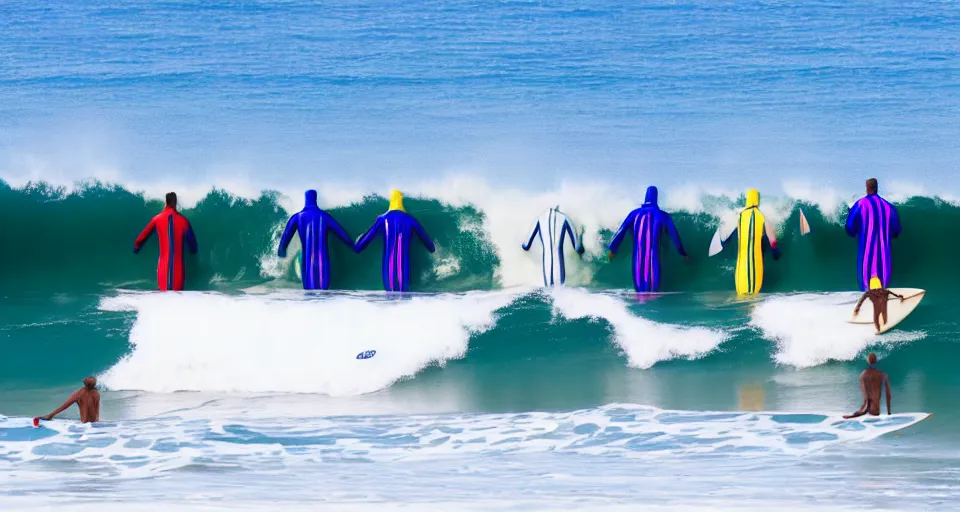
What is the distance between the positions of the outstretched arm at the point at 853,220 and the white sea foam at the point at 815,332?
0.45 metres

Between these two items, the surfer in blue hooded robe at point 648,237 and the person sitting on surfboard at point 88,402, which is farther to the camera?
the surfer in blue hooded robe at point 648,237

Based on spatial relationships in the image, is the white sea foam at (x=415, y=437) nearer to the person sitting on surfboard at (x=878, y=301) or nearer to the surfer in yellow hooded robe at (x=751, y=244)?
the person sitting on surfboard at (x=878, y=301)

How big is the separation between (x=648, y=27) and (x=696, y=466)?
3950 mm

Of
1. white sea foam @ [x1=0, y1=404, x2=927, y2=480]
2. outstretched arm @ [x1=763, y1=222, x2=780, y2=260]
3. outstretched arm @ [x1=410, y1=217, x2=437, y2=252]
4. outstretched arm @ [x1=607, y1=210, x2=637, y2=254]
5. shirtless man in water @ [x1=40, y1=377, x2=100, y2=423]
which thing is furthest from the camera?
outstretched arm @ [x1=410, y1=217, x2=437, y2=252]

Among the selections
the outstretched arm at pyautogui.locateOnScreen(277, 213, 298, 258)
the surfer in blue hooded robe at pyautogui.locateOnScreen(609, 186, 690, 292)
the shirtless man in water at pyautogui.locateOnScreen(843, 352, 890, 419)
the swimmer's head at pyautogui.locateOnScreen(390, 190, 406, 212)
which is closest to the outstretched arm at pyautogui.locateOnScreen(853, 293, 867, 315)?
the shirtless man in water at pyautogui.locateOnScreen(843, 352, 890, 419)

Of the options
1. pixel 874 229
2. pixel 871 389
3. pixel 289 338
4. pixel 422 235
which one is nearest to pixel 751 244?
pixel 874 229

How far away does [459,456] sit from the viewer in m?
6.69

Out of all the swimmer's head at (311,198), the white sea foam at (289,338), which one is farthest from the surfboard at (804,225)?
the swimmer's head at (311,198)

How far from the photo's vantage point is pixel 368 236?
8.70m

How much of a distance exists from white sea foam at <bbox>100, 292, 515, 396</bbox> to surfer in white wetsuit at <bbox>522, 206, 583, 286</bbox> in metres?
0.33

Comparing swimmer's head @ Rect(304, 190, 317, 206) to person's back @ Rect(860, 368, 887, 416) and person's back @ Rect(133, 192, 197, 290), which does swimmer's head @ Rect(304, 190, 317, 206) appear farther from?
person's back @ Rect(860, 368, 887, 416)

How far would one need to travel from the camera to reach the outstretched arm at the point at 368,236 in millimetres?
8688

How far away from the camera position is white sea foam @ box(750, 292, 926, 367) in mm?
8094

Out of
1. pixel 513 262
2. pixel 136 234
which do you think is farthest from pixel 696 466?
pixel 136 234
